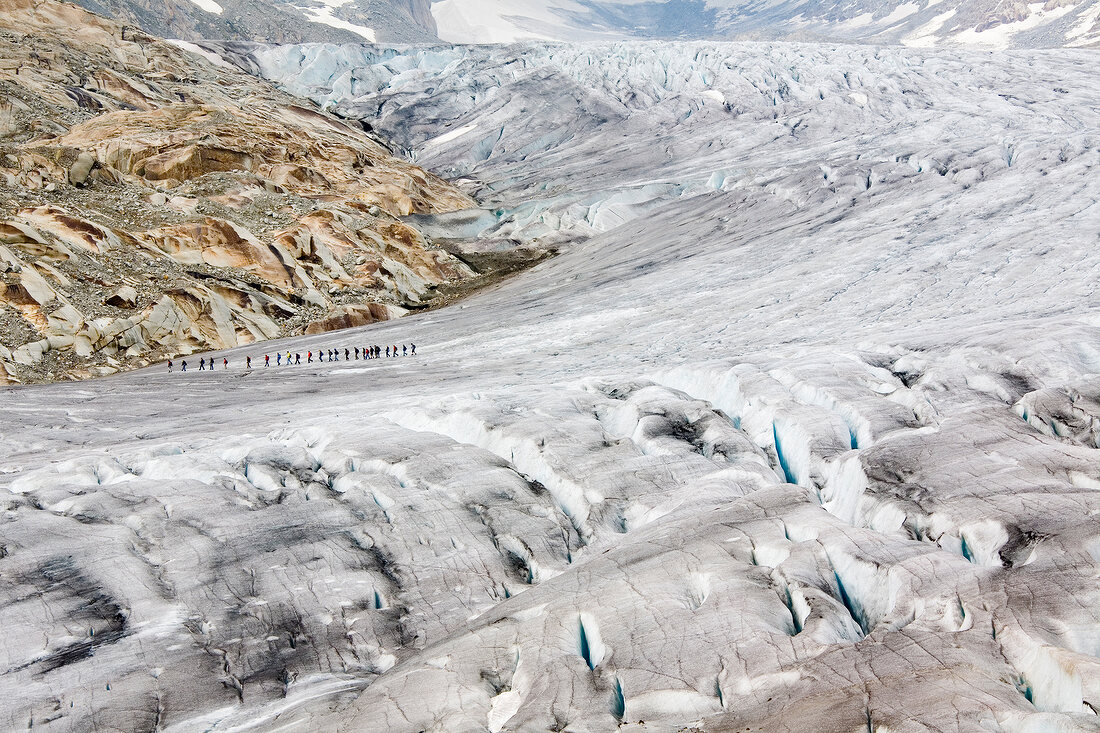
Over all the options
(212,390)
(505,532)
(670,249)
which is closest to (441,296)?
(670,249)

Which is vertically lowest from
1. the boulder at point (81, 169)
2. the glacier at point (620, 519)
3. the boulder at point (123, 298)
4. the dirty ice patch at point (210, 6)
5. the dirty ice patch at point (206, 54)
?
the glacier at point (620, 519)

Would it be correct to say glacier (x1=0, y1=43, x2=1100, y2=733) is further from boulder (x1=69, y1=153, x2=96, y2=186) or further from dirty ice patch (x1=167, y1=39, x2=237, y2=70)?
dirty ice patch (x1=167, y1=39, x2=237, y2=70)

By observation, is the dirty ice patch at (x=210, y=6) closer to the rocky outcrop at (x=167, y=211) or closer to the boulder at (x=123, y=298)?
the rocky outcrop at (x=167, y=211)

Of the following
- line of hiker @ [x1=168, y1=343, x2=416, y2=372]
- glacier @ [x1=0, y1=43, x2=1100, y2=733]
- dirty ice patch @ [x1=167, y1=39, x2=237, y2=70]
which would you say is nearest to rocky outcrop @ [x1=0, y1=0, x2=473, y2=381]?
line of hiker @ [x1=168, y1=343, x2=416, y2=372]

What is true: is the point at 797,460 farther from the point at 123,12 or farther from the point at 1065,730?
the point at 123,12

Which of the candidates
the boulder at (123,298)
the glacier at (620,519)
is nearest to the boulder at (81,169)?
the boulder at (123,298)

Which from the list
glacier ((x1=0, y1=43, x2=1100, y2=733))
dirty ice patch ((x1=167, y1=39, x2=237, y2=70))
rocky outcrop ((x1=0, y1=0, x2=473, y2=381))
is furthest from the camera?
dirty ice patch ((x1=167, y1=39, x2=237, y2=70))
